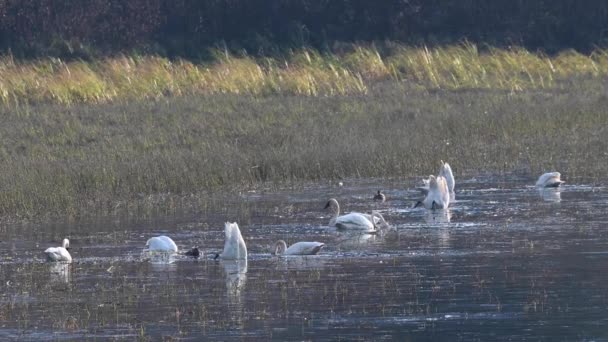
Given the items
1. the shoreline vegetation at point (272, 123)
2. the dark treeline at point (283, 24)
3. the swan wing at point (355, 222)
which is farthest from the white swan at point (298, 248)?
the dark treeline at point (283, 24)

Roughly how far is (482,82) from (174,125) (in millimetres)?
10031

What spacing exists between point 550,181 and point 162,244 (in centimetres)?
585

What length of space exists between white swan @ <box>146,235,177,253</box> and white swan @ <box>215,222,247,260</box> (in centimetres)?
52

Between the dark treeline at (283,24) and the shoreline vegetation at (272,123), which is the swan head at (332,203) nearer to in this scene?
the shoreline vegetation at (272,123)

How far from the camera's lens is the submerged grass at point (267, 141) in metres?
17.5

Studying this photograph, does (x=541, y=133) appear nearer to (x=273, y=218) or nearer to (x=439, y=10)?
(x=273, y=218)

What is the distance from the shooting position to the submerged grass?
688 inches

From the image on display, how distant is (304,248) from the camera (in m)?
12.8

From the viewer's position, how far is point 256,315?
10.2 metres

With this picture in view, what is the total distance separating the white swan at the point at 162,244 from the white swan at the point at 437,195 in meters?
3.58

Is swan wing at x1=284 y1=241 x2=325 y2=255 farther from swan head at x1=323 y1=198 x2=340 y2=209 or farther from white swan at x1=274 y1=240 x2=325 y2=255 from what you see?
swan head at x1=323 y1=198 x2=340 y2=209

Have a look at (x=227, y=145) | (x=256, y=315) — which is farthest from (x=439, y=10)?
(x=256, y=315)

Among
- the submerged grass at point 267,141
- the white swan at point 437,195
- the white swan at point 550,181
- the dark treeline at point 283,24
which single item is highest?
the dark treeline at point 283,24

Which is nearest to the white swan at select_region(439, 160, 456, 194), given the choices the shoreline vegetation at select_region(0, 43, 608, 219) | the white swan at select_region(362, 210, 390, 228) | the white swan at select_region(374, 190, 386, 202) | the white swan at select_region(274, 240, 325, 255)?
the white swan at select_region(374, 190, 386, 202)
